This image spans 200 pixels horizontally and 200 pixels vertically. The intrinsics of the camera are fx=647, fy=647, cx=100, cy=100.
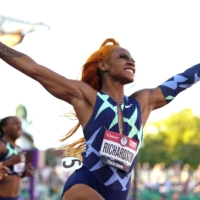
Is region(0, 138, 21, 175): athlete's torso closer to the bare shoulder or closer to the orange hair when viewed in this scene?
the bare shoulder

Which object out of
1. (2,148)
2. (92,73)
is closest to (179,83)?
(92,73)

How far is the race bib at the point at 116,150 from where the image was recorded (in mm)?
4883

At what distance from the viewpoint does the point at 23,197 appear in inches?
699

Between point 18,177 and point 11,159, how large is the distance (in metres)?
0.77

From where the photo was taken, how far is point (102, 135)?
193 inches

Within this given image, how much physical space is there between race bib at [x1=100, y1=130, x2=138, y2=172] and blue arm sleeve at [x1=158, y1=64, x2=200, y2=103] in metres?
0.70

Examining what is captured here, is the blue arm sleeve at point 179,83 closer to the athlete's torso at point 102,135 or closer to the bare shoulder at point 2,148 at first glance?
the athlete's torso at point 102,135

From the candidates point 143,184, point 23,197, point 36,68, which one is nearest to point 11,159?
→ point 36,68

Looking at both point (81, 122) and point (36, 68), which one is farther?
point (81, 122)

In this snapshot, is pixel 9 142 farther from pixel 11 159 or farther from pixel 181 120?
pixel 181 120

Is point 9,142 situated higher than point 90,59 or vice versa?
point 90,59

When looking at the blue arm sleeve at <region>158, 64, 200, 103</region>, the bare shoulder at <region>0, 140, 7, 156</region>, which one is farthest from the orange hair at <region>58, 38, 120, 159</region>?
the bare shoulder at <region>0, 140, 7, 156</region>

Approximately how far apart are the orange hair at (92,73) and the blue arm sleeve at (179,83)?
1.76 ft

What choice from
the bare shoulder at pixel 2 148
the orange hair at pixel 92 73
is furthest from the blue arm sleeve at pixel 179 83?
the bare shoulder at pixel 2 148
